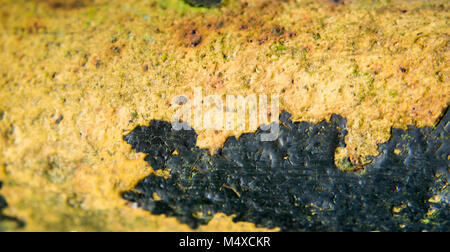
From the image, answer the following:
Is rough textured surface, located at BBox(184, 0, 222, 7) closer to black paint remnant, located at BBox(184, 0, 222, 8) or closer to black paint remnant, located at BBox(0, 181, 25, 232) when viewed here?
black paint remnant, located at BBox(184, 0, 222, 8)

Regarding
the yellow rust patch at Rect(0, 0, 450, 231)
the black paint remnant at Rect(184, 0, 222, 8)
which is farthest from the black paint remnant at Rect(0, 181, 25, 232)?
the black paint remnant at Rect(184, 0, 222, 8)

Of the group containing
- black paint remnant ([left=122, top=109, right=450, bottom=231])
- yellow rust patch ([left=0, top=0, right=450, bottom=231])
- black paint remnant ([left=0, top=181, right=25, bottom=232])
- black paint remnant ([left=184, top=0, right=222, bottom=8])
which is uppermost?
black paint remnant ([left=184, top=0, right=222, bottom=8])

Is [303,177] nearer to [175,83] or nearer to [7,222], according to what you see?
[175,83]

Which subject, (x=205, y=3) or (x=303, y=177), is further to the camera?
(x=205, y=3)

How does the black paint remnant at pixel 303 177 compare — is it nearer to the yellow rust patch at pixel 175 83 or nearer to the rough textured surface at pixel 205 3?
the yellow rust patch at pixel 175 83

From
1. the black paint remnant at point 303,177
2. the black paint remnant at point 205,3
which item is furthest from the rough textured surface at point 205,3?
the black paint remnant at point 303,177

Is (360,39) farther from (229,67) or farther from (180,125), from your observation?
(180,125)

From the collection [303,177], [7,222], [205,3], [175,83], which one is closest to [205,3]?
[205,3]

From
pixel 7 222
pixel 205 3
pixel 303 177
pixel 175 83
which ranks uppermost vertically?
pixel 205 3
